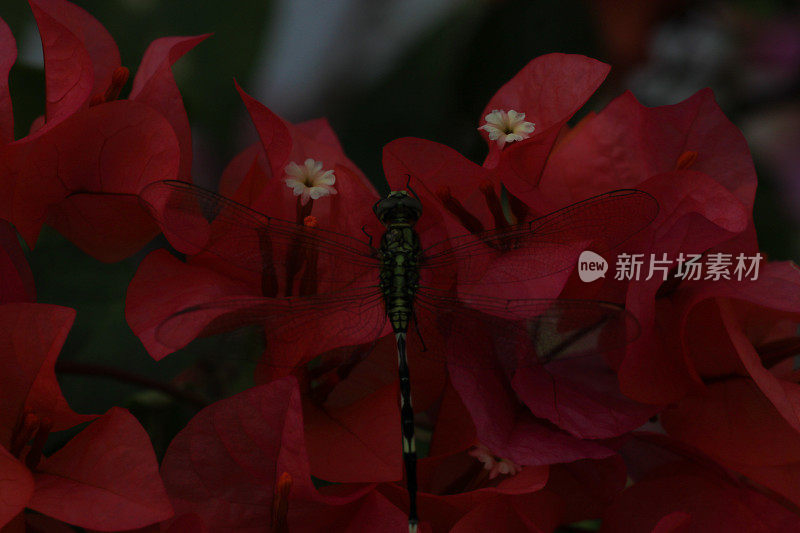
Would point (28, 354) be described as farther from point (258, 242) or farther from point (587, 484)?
point (587, 484)

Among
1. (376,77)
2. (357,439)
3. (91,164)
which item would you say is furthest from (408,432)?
(376,77)

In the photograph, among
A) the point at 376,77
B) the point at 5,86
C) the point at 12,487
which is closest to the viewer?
the point at 12,487

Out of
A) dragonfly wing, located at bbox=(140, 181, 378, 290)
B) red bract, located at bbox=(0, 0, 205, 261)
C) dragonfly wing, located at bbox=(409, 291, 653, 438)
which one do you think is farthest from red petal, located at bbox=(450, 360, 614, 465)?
red bract, located at bbox=(0, 0, 205, 261)

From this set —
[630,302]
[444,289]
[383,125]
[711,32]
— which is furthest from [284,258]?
[711,32]

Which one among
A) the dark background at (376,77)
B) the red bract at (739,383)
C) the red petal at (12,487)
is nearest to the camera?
the red petal at (12,487)

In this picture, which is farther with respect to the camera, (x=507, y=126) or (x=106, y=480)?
(x=507, y=126)

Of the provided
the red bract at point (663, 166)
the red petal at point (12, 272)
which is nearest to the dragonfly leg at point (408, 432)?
the red bract at point (663, 166)

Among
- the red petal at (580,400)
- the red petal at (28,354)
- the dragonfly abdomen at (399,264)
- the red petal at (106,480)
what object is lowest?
the red petal at (106,480)

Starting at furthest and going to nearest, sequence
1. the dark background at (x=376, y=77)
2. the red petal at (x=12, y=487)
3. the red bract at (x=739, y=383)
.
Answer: the dark background at (x=376, y=77), the red bract at (x=739, y=383), the red petal at (x=12, y=487)

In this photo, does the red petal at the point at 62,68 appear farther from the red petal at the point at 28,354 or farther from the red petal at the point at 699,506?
the red petal at the point at 699,506
